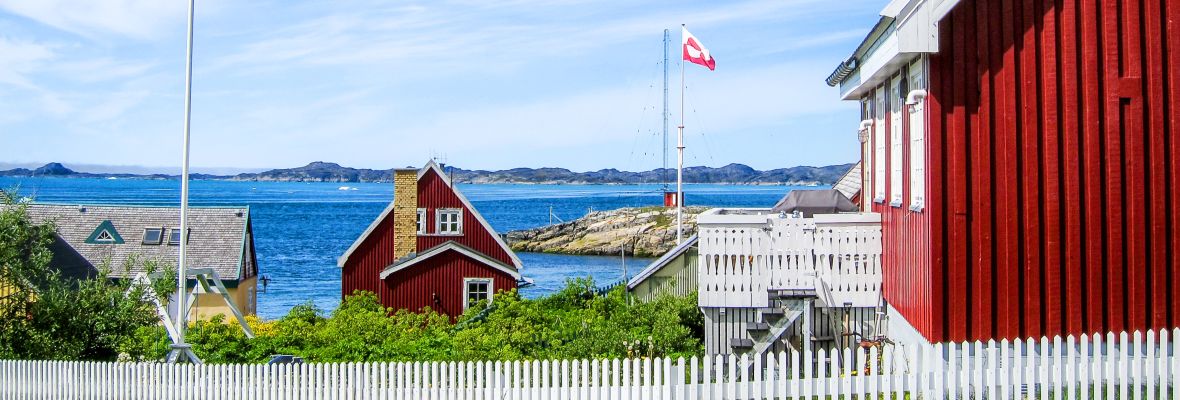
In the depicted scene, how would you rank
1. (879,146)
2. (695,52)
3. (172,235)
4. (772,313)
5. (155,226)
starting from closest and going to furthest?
(772,313)
(879,146)
(695,52)
(172,235)
(155,226)

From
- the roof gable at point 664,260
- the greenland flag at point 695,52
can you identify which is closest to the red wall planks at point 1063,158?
the roof gable at point 664,260

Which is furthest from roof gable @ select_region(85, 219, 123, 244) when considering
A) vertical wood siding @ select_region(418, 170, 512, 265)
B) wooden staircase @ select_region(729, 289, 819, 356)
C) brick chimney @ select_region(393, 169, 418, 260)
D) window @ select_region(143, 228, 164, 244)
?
wooden staircase @ select_region(729, 289, 819, 356)

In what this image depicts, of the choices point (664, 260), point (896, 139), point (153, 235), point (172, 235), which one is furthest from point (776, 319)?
point (153, 235)

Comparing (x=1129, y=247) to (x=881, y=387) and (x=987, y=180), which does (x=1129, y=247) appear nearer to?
(x=987, y=180)

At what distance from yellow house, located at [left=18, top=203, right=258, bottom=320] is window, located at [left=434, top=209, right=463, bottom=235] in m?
7.03

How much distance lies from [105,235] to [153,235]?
1473 mm

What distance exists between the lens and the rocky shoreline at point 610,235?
10362cm

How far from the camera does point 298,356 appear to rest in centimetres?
1855

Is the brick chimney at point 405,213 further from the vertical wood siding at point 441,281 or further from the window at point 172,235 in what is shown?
the window at point 172,235

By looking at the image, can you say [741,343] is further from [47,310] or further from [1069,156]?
[47,310]

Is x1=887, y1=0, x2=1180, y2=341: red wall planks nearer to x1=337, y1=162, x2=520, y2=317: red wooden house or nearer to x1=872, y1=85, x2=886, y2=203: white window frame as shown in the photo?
x1=872, y1=85, x2=886, y2=203: white window frame

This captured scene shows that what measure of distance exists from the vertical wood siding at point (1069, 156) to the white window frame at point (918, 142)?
468mm

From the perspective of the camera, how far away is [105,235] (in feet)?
122

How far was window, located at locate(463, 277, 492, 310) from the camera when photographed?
3228 cm
